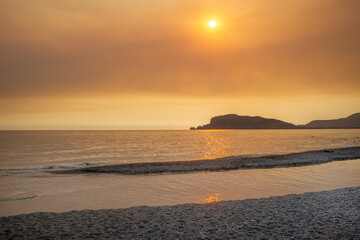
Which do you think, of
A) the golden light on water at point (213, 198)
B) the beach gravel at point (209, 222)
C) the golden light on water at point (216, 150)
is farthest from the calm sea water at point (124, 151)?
the beach gravel at point (209, 222)

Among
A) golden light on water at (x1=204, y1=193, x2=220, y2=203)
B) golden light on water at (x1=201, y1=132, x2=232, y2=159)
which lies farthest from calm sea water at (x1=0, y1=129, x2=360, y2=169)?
golden light on water at (x1=204, y1=193, x2=220, y2=203)

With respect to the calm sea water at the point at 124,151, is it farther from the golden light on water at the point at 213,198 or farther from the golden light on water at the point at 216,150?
the golden light on water at the point at 213,198

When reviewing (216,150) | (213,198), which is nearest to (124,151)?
(216,150)

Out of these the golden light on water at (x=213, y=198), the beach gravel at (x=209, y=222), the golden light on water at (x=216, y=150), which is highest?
the beach gravel at (x=209, y=222)

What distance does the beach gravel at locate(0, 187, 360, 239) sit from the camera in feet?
33.6

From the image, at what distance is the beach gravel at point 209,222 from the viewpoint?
10.2 meters

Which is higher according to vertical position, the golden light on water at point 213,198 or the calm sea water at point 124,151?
the golden light on water at point 213,198

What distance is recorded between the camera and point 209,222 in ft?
38.8

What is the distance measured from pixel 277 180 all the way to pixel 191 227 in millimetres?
16893

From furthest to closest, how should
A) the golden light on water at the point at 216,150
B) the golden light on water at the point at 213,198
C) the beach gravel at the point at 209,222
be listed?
the golden light on water at the point at 216,150 → the golden light on water at the point at 213,198 → the beach gravel at the point at 209,222

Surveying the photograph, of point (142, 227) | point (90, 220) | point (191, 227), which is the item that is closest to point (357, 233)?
point (191, 227)

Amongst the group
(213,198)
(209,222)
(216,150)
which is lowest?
(216,150)

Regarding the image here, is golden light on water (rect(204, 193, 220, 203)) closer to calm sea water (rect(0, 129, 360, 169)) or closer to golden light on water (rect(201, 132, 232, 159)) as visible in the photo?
calm sea water (rect(0, 129, 360, 169))

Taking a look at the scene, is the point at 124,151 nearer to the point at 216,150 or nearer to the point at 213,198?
→ the point at 216,150
